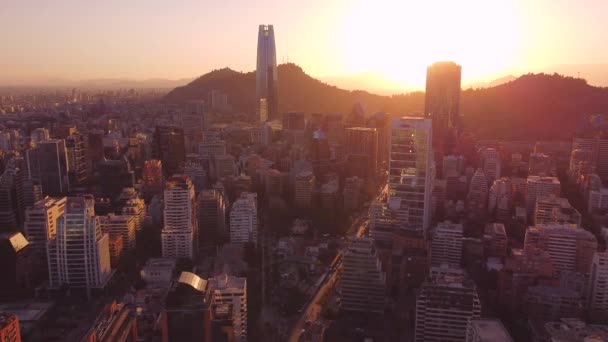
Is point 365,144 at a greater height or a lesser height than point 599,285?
greater

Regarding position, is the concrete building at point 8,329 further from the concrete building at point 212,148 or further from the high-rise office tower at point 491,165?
the high-rise office tower at point 491,165

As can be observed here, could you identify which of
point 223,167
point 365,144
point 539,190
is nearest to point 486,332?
point 539,190

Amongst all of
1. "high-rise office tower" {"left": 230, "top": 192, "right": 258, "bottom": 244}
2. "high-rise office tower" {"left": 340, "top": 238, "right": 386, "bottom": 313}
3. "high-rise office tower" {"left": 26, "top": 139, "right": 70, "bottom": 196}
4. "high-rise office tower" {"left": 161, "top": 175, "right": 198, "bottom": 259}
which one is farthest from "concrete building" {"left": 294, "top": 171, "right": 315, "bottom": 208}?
"high-rise office tower" {"left": 26, "top": 139, "right": 70, "bottom": 196}

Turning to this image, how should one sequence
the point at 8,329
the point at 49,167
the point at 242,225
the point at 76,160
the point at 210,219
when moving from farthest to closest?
the point at 76,160, the point at 49,167, the point at 210,219, the point at 242,225, the point at 8,329

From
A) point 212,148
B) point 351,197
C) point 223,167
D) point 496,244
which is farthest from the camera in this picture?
point 212,148

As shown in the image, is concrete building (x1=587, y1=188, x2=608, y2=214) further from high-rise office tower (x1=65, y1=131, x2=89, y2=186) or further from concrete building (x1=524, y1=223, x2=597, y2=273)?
high-rise office tower (x1=65, y1=131, x2=89, y2=186)

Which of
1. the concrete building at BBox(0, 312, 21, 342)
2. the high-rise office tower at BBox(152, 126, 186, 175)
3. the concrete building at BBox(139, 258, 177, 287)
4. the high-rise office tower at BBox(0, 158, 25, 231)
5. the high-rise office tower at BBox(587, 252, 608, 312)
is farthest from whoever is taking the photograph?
the high-rise office tower at BBox(152, 126, 186, 175)

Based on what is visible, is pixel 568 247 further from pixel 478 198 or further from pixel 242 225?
pixel 242 225
